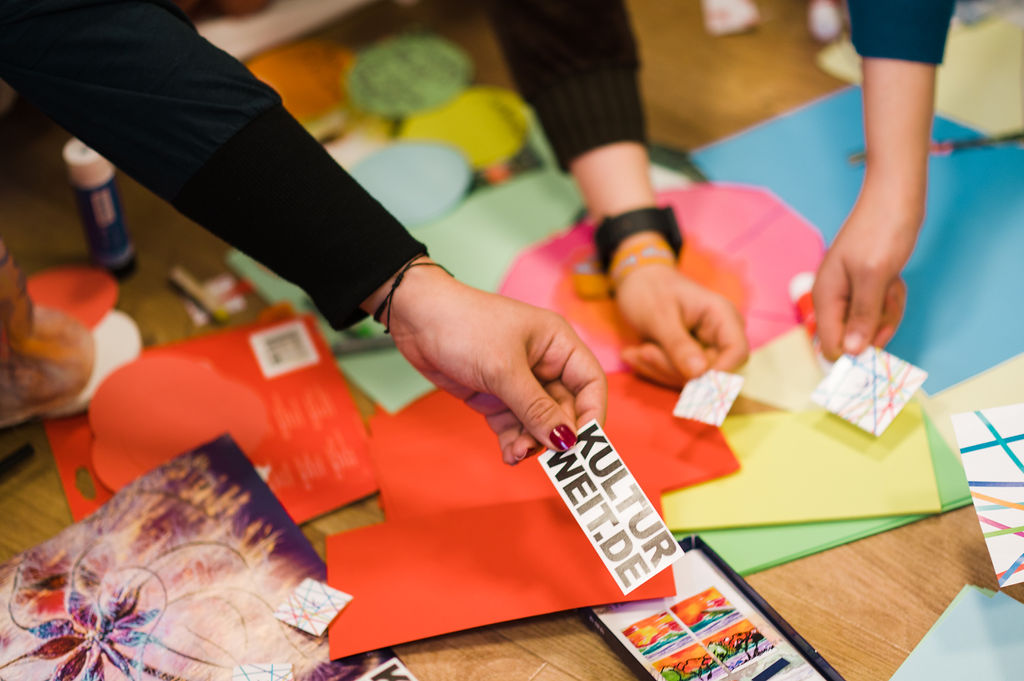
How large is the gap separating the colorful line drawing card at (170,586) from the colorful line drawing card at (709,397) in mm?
383

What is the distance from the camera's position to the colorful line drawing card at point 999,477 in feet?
2.15

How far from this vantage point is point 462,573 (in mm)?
770

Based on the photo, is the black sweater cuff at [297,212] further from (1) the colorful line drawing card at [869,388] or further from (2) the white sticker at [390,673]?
(1) the colorful line drawing card at [869,388]

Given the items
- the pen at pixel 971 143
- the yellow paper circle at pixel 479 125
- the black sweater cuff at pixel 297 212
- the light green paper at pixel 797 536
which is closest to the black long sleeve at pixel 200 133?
the black sweater cuff at pixel 297 212

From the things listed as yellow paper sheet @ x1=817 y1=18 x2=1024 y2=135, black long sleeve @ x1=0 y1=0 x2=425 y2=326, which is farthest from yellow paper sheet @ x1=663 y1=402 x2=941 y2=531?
yellow paper sheet @ x1=817 y1=18 x2=1024 y2=135

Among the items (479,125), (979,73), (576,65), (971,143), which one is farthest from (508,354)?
(979,73)

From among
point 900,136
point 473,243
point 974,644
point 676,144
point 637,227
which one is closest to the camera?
point 974,644

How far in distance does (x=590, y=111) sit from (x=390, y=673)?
723 millimetres

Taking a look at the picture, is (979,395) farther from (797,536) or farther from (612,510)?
(612,510)

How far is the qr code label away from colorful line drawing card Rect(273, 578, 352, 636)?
297 mm

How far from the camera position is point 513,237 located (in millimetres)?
1121

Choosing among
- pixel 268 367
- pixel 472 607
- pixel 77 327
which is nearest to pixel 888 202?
pixel 472 607

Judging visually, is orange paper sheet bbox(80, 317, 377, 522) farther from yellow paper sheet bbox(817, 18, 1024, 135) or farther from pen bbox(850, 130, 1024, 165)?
yellow paper sheet bbox(817, 18, 1024, 135)

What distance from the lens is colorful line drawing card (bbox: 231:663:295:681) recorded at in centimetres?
71
